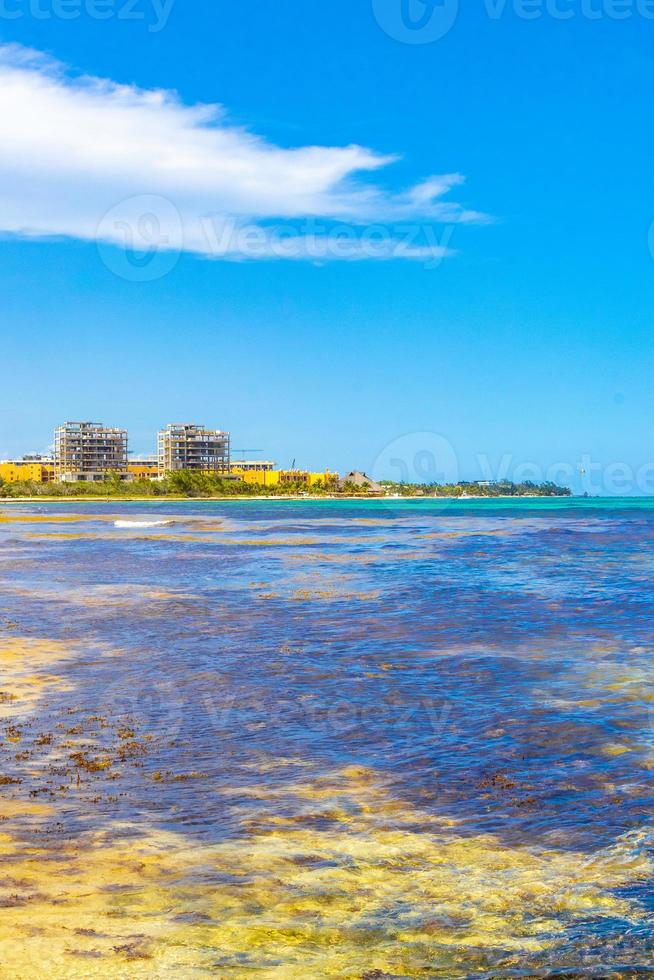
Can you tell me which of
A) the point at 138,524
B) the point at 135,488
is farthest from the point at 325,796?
the point at 135,488

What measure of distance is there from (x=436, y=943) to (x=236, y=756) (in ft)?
14.3

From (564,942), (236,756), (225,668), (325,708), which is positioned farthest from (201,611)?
(564,942)

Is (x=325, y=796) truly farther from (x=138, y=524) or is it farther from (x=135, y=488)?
(x=135, y=488)

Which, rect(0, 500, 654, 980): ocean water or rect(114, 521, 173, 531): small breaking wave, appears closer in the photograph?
rect(0, 500, 654, 980): ocean water

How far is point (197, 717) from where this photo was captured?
11.2 meters

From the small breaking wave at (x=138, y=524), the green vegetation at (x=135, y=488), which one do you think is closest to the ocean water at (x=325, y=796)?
the small breaking wave at (x=138, y=524)

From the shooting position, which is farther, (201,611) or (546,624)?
(201,611)

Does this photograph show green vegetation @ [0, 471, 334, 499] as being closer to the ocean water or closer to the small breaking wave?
the small breaking wave

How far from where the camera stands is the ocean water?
18.0 feet

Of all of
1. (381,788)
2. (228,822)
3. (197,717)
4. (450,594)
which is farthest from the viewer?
(450,594)

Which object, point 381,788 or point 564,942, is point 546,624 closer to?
point 381,788

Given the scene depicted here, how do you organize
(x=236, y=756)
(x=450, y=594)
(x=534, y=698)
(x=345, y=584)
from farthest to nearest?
(x=345, y=584)
(x=450, y=594)
(x=534, y=698)
(x=236, y=756)

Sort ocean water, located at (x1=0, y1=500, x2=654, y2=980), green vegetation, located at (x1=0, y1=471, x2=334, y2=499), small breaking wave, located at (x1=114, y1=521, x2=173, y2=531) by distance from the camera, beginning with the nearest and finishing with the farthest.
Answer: ocean water, located at (x1=0, y1=500, x2=654, y2=980), small breaking wave, located at (x1=114, y1=521, x2=173, y2=531), green vegetation, located at (x1=0, y1=471, x2=334, y2=499)

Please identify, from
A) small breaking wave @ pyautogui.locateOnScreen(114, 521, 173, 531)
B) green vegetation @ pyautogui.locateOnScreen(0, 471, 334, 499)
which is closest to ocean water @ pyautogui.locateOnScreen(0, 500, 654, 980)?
small breaking wave @ pyautogui.locateOnScreen(114, 521, 173, 531)
